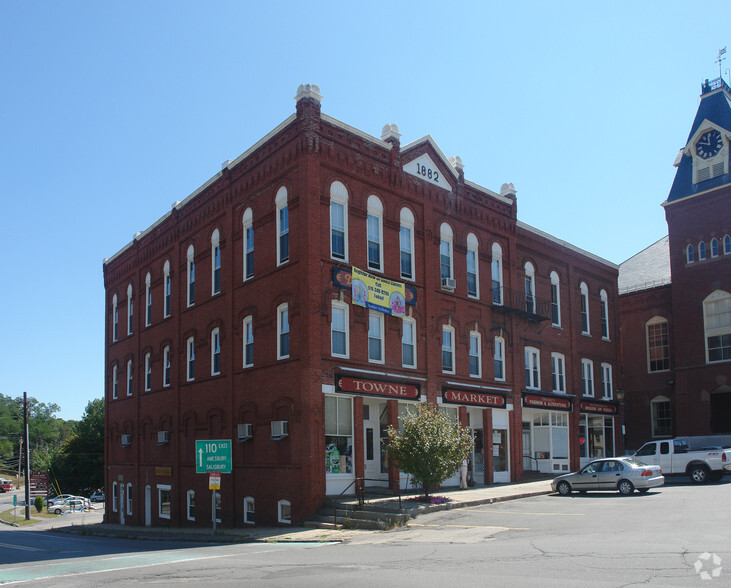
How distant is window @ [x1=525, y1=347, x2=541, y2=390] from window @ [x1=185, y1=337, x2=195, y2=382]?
15488 millimetres

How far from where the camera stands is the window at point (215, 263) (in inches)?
1210

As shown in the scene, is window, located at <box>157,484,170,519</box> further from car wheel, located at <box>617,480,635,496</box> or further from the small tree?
car wheel, located at <box>617,480,635,496</box>

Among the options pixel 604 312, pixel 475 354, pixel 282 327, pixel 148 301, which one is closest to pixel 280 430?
pixel 282 327

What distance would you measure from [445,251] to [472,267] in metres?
2.13

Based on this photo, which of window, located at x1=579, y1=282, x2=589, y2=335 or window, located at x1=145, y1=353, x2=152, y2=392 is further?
window, located at x1=579, y1=282, x2=589, y2=335

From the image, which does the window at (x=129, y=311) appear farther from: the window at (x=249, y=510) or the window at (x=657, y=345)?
Answer: the window at (x=657, y=345)

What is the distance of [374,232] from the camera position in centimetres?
2725

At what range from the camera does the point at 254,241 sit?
28.0 meters

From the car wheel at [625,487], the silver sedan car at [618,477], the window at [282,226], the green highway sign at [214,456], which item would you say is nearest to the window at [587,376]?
the silver sedan car at [618,477]

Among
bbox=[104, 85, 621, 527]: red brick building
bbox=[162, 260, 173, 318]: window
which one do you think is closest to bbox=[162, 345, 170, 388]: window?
bbox=[104, 85, 621, 527]: red brick building

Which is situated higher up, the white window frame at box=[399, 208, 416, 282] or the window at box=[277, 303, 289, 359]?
the white window frame at box=[399, 208, 416, 282]

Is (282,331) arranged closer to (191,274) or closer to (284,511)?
(284,511)

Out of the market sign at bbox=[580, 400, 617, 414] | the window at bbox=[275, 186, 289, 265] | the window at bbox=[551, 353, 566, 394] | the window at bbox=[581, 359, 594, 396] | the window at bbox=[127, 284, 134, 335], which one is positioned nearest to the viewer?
the window at bbox=[275, 186, 289, 265]

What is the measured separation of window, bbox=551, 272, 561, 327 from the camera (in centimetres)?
3716
